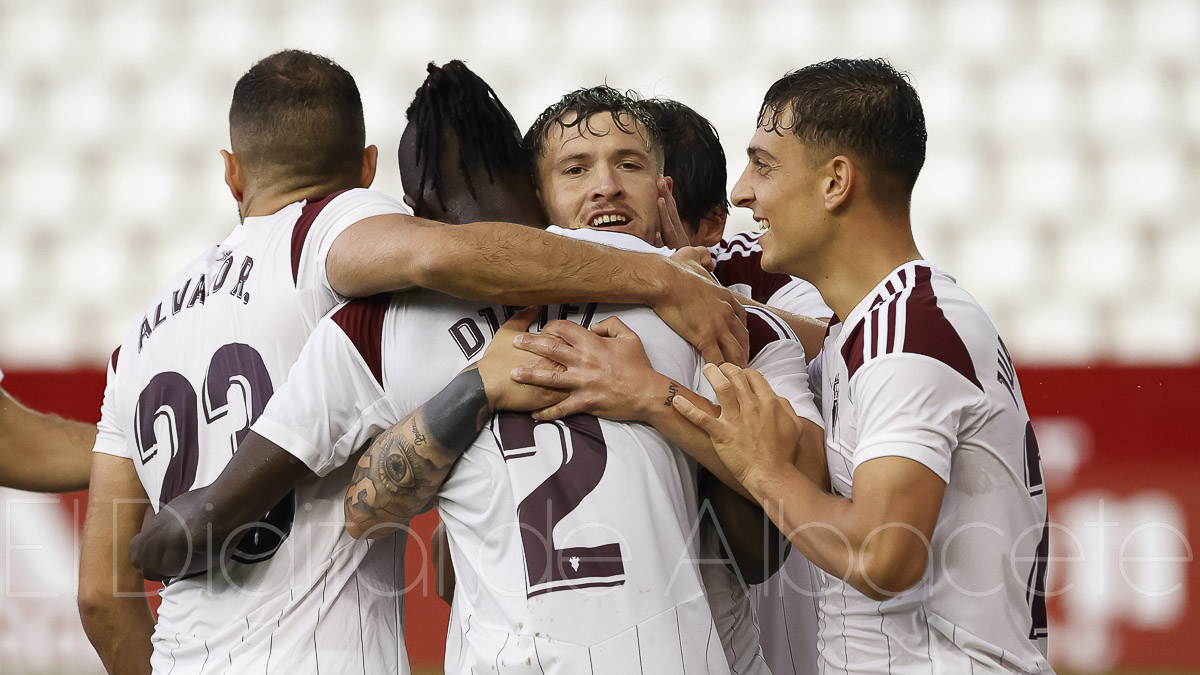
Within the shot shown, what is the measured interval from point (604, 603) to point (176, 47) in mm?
5131

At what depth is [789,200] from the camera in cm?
197

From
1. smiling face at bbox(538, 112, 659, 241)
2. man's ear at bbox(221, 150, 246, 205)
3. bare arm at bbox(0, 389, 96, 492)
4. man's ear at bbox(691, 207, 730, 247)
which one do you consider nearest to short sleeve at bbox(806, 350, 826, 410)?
smiling face at bbox(538, 112, 659, 241)

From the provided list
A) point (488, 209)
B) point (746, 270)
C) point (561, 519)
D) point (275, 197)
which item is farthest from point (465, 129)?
point (746, 270)

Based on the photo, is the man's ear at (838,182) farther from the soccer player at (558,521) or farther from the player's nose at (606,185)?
the player's nose at (606,185)

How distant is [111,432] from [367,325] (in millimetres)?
885

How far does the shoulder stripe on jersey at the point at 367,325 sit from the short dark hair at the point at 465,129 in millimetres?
274

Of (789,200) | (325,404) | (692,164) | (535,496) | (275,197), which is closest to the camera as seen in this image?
(535,496)

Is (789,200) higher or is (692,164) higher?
(692,164)

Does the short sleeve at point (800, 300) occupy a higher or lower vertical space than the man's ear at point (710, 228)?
lower

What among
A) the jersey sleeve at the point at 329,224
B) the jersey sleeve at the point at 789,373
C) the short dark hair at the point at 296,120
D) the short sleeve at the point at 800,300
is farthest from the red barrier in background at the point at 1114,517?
the jersey sleeve at the point at 789,373

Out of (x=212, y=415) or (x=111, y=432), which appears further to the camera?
(x=111, y=432)

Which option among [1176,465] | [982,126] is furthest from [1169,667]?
[982,126]

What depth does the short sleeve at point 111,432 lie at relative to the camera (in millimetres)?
2389

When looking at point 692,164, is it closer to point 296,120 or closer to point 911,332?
point 296,120
